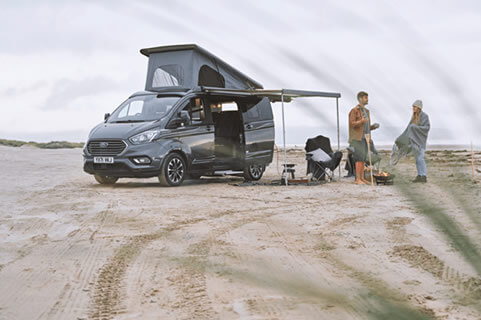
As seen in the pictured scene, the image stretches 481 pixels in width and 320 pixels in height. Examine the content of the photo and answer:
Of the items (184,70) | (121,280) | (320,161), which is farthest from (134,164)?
(121,280)

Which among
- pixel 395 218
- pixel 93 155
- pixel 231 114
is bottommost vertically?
pixel 395 218

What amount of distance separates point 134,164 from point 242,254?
7.17 meters

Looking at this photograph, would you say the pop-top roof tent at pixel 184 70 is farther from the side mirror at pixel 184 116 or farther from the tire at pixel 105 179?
the tire at pixel 105 179

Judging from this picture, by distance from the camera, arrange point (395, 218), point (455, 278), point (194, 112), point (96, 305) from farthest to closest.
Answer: point (194, 112)
point (395, 218)
point (455, 278)
point (96, 305)

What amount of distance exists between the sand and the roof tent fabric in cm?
413

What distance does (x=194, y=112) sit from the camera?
42.5 feet

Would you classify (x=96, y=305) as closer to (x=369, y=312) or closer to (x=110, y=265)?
(x=110, y=265)

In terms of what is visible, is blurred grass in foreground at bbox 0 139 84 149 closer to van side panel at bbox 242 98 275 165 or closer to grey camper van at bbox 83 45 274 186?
grey camper van at bbox 83 45 274 186

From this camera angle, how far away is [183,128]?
12461 millimetres

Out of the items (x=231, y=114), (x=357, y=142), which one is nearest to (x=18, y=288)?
(x=357, y=142)

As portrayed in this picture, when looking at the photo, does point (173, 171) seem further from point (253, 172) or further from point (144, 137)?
point (253, 172)

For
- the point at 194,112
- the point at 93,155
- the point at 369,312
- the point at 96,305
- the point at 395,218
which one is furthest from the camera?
the point at 194,112

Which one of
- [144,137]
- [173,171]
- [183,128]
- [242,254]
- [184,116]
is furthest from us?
[183,128]

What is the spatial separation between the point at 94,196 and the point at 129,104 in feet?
11.5
